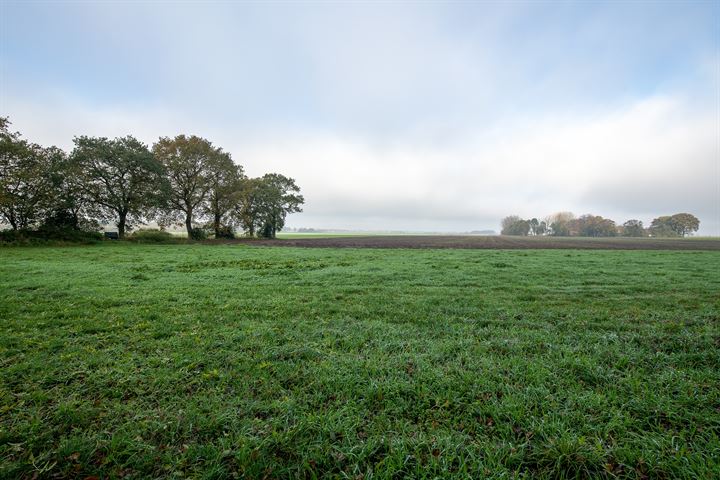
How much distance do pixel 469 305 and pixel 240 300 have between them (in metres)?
7.19

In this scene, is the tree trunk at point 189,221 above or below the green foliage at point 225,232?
above

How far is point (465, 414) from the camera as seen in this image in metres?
3.62

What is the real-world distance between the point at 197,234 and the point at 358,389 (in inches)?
2110

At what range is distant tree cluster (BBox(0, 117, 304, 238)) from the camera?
109 ft

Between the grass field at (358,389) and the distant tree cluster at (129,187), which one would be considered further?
the distant tree cluster at (129,187)

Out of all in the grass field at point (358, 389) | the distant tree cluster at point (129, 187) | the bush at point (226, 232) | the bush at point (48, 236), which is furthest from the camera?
the bush at point (226, 232)

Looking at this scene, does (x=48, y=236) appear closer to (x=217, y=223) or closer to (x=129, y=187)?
(x=129, y=187)

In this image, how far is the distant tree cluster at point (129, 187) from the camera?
33312 mm

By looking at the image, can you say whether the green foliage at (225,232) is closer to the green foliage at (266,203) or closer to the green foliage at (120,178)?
the green foliage at (266,203)

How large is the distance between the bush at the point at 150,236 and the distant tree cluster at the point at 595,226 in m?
166

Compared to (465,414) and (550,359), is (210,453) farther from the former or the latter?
(550,359)

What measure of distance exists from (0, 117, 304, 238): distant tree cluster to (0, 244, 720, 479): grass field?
40.4m

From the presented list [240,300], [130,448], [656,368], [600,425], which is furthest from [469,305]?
[130,448]

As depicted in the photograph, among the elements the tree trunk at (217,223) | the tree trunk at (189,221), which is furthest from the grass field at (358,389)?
the tree trunk at (217,223)
